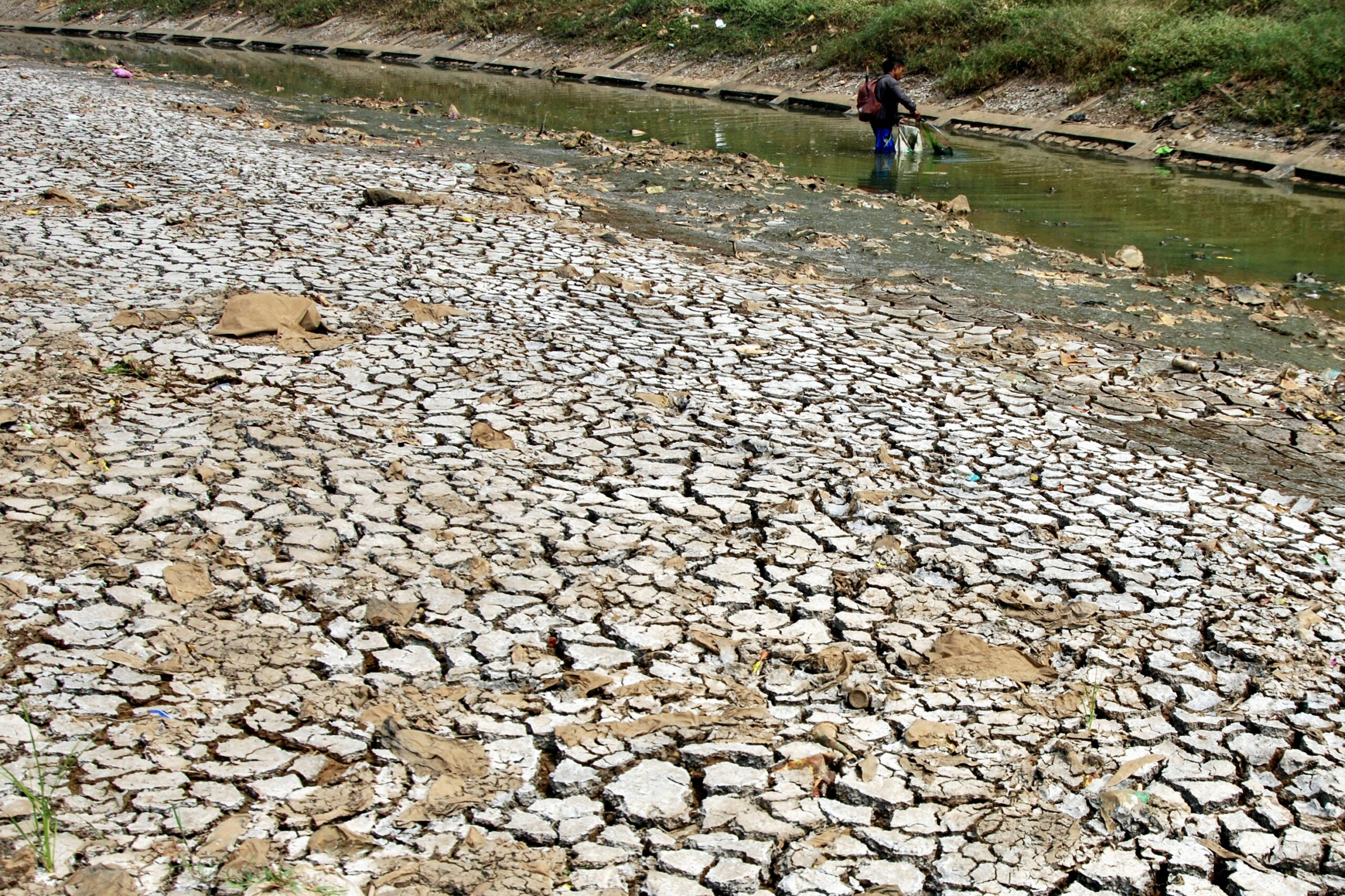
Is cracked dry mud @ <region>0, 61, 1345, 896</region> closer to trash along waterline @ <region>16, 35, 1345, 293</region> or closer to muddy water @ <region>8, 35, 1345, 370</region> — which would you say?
muddy water @ <region>8, 35, 1345, 370</region>

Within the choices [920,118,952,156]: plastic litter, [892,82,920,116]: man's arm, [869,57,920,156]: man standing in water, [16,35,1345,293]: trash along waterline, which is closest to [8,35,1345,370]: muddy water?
[16,35,1345,293]: trash along waterline

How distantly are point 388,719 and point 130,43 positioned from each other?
34.8 metres

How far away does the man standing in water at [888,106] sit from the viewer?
13.6 m

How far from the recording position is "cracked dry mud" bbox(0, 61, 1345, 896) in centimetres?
286

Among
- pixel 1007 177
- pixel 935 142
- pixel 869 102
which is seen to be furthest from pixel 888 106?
pixel 1007 177

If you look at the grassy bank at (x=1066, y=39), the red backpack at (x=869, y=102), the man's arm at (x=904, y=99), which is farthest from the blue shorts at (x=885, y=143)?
the grassy bank at (x=1066, y=39)

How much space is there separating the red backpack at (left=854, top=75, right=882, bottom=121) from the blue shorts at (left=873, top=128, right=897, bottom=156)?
238 mm

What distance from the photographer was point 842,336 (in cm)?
682

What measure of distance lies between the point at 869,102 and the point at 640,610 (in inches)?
457

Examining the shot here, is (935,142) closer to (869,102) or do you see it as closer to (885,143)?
(885,143)

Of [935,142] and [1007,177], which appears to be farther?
[935,142]

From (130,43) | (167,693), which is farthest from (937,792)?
(130,43)

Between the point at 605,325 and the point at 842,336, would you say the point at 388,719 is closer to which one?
the point at 605,325

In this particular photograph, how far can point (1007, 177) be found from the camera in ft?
45.0
